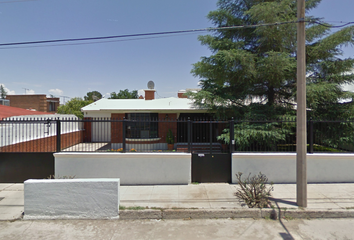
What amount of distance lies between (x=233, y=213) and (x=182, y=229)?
129 centimetres

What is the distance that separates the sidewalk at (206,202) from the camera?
16.3ft

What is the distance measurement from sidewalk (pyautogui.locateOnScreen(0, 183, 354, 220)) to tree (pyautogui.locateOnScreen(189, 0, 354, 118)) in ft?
11.5

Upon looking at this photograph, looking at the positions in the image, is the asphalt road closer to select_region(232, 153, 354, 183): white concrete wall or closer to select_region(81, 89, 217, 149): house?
select_region(232, 153, 354, 183): white concrete wall

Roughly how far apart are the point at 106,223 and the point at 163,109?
771cm

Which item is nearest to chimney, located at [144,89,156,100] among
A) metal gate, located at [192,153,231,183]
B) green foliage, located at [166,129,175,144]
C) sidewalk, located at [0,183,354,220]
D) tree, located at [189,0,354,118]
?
green foliage, located at [166,129,175,144]

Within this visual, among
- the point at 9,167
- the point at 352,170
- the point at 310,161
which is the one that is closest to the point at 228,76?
the point at 310,161

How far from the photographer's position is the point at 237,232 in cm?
436

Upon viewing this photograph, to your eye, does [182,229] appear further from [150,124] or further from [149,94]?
[149,94]

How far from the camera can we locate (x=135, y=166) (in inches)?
270

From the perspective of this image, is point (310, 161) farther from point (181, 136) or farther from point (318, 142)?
point (181, 136)

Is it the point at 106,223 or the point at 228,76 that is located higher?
the point at 228,76

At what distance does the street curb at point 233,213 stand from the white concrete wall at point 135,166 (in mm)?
1873

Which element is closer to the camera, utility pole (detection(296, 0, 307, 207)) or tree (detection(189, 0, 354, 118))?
utility pole (detection(296, 0, 307, 207))

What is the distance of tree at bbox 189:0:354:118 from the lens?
8648 mm
